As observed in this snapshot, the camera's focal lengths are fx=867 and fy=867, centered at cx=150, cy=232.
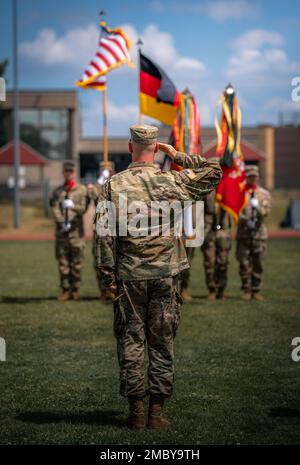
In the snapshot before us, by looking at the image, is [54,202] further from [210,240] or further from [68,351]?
[68,351]

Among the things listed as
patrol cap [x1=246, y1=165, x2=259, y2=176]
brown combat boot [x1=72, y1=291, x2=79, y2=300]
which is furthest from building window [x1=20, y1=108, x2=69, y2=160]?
patrol cap [x1=246, y1=165, x2=259, y2=176]

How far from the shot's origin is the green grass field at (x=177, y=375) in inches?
257

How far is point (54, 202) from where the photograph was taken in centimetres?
1502

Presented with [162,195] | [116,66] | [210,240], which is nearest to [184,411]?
[162,195]

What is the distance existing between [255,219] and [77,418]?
855cm

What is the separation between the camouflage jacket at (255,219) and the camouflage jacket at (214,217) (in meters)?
0.23

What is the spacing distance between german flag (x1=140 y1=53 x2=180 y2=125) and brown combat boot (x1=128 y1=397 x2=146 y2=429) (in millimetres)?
7962

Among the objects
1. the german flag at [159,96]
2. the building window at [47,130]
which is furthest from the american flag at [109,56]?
the building window at [47,130]

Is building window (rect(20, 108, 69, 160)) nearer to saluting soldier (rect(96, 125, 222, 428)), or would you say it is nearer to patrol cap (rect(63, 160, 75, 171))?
patrol cap (rect(63, 160, 75, 171))

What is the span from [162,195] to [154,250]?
43 centimetres

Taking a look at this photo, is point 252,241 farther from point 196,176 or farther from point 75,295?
point 196,176

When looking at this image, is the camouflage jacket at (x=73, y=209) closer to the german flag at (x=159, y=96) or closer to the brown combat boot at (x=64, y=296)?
the brown combat boot at (x=64, y=296)

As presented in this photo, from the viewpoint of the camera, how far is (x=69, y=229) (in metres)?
14.9

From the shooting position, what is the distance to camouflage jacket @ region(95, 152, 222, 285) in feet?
21.7
